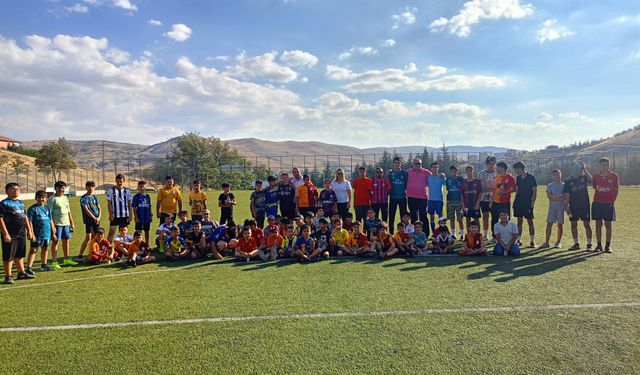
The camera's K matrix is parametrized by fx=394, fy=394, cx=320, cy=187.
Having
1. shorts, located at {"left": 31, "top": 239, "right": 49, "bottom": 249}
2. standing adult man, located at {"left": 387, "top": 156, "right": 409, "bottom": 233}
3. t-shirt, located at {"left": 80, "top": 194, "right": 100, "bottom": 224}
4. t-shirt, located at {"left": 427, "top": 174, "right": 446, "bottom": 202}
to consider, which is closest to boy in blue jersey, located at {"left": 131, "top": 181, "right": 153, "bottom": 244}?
t-shirt, located at {"left": 80, "top": 194, "right": 100, "bottom": 224}

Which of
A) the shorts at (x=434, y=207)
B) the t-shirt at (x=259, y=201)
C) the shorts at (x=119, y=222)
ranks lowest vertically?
the shorts at (x=119, y=222)

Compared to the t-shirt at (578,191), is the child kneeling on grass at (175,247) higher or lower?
lower

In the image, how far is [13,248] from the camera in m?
6.58

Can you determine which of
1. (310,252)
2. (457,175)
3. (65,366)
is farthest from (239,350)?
(457,175)

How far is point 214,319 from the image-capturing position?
4.70 m

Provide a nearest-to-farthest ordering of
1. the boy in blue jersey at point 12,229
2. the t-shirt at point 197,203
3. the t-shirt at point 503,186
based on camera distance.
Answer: the boy in blue jersey at point 12,229 → the t-shirt at point 503,186 → the t-shirt at point 197,203

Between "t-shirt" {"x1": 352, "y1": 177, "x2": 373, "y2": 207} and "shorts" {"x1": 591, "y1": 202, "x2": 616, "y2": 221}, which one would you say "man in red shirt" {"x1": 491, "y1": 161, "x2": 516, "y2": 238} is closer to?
"shorts" {"x1": 591, "y1": 202, "x2": 616, "y2": 221}

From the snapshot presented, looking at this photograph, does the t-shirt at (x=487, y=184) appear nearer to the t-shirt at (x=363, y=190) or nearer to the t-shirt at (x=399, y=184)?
the t-shirt at (x=399, y=184)

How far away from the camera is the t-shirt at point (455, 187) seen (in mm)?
9750

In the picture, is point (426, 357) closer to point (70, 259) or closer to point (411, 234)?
point (411, 234)

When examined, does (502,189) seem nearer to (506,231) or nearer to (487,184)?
(487,184)

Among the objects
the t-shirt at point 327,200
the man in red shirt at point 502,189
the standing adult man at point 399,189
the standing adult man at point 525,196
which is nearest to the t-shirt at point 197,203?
the t-shirt at point 327,200

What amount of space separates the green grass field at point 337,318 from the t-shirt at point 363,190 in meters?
2.64

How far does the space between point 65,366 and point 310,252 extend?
5.02 m
